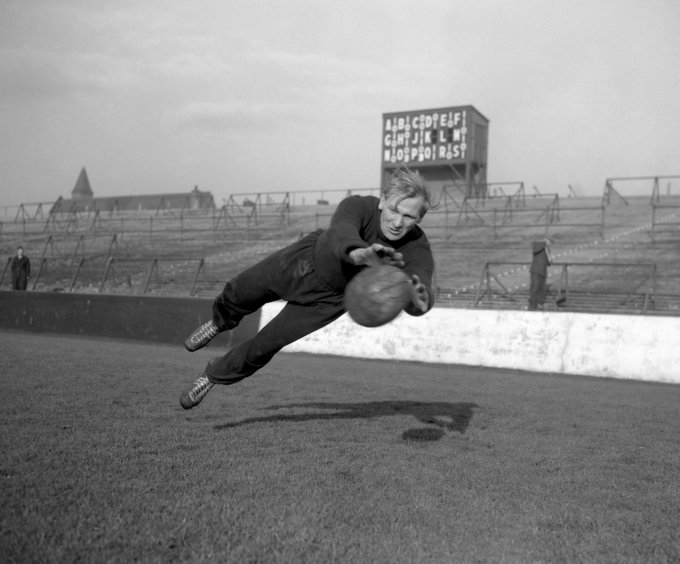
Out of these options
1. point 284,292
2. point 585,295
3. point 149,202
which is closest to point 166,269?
point 585,295

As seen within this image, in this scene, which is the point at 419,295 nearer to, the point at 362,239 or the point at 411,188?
the point at 362,239

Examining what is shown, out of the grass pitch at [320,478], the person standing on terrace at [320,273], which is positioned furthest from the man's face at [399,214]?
the grass pitch at [320,478]

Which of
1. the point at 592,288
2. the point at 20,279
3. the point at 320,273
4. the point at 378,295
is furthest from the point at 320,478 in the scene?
the point at 20,279

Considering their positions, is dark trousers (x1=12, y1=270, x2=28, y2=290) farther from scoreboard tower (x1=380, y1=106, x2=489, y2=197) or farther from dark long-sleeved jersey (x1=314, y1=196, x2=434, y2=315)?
scoreboard tower (x1=380, y1=106, x2=489, y2=197)

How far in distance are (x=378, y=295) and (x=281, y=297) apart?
157 cm

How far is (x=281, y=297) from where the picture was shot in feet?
20.1

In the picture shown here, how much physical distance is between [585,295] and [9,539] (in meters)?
18.5

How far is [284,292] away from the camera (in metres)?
5.99

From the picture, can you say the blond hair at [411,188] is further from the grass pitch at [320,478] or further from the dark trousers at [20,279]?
the dark trousers at [20,279]

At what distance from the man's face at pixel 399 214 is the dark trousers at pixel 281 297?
62cm

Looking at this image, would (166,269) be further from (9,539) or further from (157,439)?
(9,539)

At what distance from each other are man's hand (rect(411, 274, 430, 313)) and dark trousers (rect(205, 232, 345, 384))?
929mm

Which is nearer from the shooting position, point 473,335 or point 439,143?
point 473,335

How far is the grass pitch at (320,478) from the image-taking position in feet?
11.5
